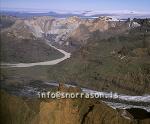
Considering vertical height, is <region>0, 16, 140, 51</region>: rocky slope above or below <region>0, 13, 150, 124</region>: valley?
above

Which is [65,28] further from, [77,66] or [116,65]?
[116,65]

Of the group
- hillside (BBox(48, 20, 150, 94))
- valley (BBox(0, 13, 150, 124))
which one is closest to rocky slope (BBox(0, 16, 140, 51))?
valley (BBox(0, 13, 150, 124))

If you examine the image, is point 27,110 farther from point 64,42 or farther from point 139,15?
point 64,42

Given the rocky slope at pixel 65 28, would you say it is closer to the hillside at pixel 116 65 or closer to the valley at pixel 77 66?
the valley at pixel 77 66

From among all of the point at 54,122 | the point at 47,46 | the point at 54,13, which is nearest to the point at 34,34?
the point at 47,46

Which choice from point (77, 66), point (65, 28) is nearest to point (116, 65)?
point (77, 66)

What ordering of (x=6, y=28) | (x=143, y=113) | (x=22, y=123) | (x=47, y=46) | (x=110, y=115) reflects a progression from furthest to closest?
1. (x=47, y=46)
2. (x=6, y=28)
3. (x=143, y=113)
4. (x=22, y=123)
5. (x=110, y=115)

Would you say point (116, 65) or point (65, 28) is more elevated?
point (65, 28)

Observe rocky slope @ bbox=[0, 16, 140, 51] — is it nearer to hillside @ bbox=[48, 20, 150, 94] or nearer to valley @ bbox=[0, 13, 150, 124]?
valley @ bbox=[0, 13, 150, 124]

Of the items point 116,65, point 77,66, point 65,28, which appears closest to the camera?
point 65,28

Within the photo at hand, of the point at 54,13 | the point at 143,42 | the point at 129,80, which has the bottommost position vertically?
the point at 129,80

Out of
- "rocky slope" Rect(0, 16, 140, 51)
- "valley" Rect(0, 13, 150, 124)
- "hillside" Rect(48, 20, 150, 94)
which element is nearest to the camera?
"valley" Rect(0, 13, 150, 124)
